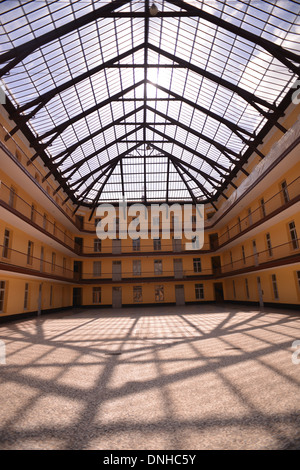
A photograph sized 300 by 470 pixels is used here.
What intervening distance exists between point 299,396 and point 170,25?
67.3ft

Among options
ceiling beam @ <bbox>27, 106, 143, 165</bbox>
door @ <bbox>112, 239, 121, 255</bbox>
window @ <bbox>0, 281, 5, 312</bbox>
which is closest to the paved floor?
window @ <bbox>0, 281, 5, 312</bbox>

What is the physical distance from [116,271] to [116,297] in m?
3.38

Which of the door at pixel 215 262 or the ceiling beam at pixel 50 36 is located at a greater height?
the ceiling beam at pixel 50 36

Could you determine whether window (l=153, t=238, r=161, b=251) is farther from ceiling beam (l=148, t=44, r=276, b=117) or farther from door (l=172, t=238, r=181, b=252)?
ceiling beam (l=148, t=44, r=276, b=117)

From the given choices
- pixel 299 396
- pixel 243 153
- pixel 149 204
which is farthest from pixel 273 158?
pixel 149 204

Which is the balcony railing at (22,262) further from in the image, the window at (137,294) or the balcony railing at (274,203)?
the balcony railing at (274,203)

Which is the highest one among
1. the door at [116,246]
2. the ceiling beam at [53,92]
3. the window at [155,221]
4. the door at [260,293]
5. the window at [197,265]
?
the ceiling beam at [53,92]

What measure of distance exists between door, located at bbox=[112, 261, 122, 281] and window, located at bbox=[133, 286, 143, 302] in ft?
8.40

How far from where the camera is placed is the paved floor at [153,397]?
11.6 ft

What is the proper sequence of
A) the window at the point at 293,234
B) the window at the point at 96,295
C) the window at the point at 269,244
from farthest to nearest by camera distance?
the window at the point at 96,295 → the window at the point at 269,244 → the window at the point at 293,234

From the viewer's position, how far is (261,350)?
804 centimetres

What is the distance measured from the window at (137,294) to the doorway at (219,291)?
33.1 feet

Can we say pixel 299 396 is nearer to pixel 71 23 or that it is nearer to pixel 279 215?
pixel 279 215

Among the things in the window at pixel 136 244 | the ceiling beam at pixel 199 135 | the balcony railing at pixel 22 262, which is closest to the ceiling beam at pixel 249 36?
the ceiling beam at pixel 199 135
